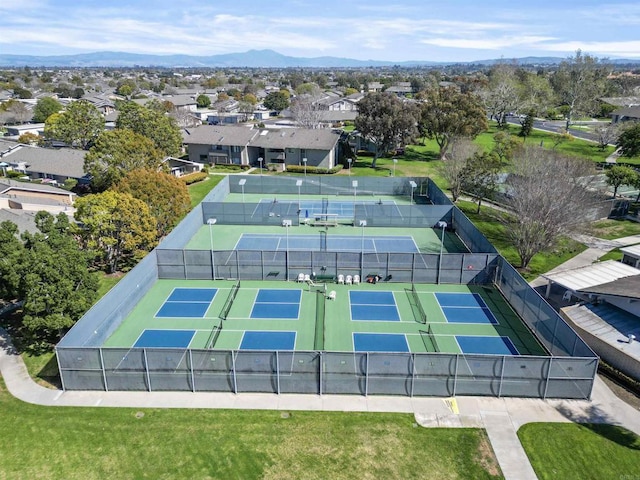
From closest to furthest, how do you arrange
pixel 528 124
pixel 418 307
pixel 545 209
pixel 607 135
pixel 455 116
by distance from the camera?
pixel 418 307, pixel 545 209, pixel 455 116, pixel 607 135, pixel 528 124

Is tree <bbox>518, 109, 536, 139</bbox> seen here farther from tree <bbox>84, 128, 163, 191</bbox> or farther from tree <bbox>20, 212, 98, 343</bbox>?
tree <bbox>20, 212, 98, 343</bbox>

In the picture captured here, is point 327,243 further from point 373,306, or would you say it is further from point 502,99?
point 502,99

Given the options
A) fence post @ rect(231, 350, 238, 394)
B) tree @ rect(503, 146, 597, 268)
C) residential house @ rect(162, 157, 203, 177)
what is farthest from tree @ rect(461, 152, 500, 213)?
residential house @ rect(162, 157, 203, 177)

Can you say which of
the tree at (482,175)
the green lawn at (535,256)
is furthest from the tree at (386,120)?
the green lawn at (535,256)

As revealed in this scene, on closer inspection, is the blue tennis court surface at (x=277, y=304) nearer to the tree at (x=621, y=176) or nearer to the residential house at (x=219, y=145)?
the tree at (x=621, y=176)

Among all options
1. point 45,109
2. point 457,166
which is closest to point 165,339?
point 457,166
